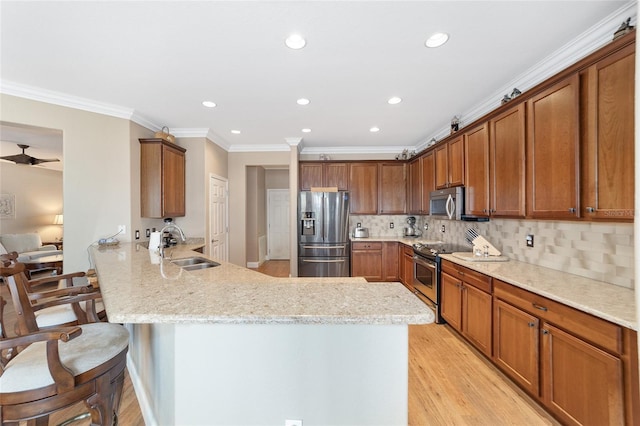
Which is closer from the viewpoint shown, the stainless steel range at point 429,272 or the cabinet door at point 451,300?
the cabinet door at point 451,300

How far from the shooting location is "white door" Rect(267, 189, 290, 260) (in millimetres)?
7160

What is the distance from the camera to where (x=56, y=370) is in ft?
3.42

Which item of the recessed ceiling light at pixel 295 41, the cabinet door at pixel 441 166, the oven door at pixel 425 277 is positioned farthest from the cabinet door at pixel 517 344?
the recessed ceiling light at pixel 295 41

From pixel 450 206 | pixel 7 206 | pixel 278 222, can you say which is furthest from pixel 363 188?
pixel 7 206

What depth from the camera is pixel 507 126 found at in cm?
226

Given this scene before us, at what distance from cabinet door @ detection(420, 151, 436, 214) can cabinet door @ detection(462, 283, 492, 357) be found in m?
1.68

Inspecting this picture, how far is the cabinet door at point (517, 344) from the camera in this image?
5.64ft

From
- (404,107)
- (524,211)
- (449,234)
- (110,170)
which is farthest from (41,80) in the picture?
(449,234)

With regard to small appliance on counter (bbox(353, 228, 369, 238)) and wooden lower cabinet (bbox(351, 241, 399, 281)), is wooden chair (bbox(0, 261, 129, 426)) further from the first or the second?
small appliance on counter (bbox(353, 228, 369, 238))

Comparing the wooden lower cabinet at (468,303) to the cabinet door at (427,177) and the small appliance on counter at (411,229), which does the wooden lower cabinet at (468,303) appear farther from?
the small appliance on counter at (411,229)

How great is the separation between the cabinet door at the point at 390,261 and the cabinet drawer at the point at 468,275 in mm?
1503

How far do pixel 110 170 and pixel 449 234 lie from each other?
473 cm

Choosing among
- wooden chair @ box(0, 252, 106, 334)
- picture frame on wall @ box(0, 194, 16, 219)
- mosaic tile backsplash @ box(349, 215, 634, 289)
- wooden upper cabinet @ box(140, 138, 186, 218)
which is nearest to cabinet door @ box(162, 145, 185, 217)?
wooden upper cabinet @ box(140, 138, 186, 218)

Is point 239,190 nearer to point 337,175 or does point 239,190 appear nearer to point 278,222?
point 337,175
